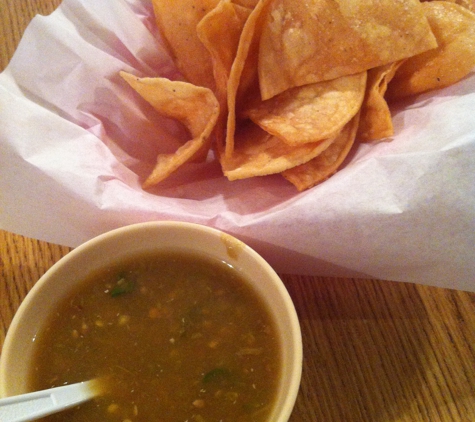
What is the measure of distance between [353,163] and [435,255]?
26 centimetres

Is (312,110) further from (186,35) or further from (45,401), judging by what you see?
(45,401)

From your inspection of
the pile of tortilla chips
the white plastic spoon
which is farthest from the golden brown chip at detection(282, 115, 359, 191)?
the white plastic spoon

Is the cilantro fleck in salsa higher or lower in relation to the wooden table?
higher

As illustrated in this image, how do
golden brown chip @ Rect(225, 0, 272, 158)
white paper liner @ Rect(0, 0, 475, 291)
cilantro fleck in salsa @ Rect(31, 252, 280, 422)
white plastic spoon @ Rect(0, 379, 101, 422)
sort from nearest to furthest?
white plastic spoon @ Rect(0, 379, 101, 422)
cilantro fleck in salsa @ Rect(31, 252, 280, 422)
white paper liner @ Rect(0, 0, 475, 291)
golden brown chip @ Rect(225, 0, 272, 158)

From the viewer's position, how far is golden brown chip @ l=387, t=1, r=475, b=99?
106 cm

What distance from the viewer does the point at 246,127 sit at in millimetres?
1218

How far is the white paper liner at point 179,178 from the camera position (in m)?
0.90

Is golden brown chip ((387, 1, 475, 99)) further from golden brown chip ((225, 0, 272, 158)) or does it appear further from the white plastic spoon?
Result: the white plastic spoon

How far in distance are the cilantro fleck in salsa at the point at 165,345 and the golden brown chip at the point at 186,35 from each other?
1.70ft

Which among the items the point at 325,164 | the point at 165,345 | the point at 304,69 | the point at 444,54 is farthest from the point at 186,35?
the point at 165,345

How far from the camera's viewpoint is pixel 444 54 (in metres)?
1.07

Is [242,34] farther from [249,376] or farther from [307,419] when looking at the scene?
[307,419]

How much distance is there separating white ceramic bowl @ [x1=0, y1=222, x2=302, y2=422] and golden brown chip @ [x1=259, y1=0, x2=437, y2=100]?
388mm

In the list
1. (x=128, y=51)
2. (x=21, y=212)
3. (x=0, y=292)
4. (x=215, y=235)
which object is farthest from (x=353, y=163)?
(x=0, y=292)
